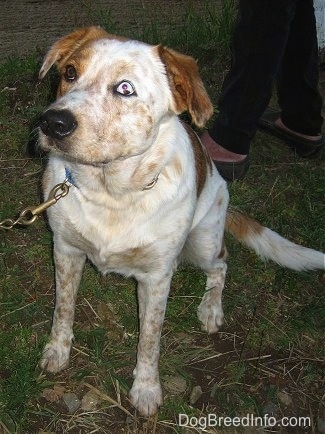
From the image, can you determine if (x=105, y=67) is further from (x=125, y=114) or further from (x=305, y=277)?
(x=305, y=277)

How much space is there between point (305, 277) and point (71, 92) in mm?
1916

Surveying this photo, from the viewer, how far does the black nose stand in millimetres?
2045

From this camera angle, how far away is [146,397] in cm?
275

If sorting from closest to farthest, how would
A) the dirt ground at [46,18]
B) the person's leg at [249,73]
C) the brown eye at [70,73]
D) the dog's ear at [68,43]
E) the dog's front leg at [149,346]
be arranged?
the brown eye at [70,73] → the dog's ear at [68,43] → the dog's front leg at [149,346] → the person's leg at [249,73] → the dirt ground at [46,18]

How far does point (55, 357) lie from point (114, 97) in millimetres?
1350

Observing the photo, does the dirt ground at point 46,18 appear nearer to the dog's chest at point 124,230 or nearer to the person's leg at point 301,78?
the person's leg at point 301,78

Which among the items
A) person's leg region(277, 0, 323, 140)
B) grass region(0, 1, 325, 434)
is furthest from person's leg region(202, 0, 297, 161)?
person's leg region(277, 0, 323, 140)

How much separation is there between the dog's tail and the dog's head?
1.14m

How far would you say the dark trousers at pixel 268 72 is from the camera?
3.48 meters

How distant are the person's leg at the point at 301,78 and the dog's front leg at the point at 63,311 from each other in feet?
7.48

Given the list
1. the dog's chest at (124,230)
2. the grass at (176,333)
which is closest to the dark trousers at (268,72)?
the grass at (176,333)

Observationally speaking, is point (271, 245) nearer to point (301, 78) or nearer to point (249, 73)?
point (249, 73)

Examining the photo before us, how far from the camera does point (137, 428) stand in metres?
2.66

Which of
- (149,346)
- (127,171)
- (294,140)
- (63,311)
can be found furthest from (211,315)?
(294,140)
